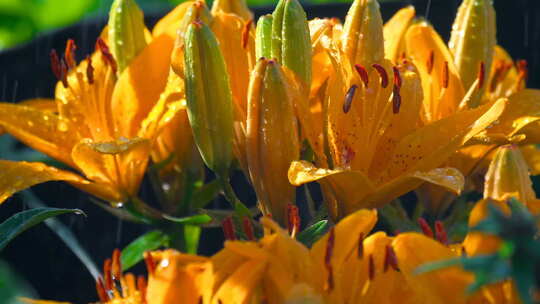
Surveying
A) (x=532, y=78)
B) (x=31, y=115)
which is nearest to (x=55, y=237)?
(x=31, y=115)

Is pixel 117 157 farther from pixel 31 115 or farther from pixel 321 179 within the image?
pixel 321 179

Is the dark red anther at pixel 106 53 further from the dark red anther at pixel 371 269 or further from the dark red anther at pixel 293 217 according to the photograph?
the dark red anther at pixel 371 269

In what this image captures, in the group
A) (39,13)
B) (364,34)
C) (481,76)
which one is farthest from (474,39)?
(39,13)

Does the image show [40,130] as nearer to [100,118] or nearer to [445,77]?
[100,118]

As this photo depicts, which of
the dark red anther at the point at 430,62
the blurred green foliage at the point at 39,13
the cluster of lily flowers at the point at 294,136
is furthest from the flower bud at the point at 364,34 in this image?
the blurred green foliage at the point at 39,13

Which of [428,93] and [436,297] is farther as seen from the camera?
[428,93]

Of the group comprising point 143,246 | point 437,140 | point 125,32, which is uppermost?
point 125,32
